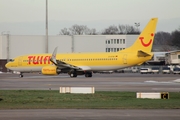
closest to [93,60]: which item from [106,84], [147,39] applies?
[147,39]

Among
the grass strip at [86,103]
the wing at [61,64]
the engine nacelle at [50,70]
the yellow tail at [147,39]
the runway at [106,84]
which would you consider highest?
the yellow tail at [147,39]

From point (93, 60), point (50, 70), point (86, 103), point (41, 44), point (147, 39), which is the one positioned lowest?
point (86, 103)

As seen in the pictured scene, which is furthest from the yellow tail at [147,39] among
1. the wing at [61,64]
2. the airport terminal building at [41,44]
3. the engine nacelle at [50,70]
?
the airport terminal building at [41,44]

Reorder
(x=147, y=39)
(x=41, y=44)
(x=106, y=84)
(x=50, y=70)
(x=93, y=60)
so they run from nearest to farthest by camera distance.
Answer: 1. (x=106, y=84)
2. (x=50, y=70)
3. (x=147, y=39)
4. (x=93, y=60)
5. (x=41, y=44)

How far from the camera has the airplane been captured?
66963mm

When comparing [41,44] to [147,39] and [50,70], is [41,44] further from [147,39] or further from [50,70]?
[147,39]

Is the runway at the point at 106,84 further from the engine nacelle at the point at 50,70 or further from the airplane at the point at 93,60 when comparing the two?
the airplane at the point at 93,60

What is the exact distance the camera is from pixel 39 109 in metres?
23.0

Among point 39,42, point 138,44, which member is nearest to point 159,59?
point 39,42

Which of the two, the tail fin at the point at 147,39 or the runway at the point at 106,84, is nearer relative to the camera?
the runway at the point at 106,84

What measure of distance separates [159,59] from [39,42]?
2680cm

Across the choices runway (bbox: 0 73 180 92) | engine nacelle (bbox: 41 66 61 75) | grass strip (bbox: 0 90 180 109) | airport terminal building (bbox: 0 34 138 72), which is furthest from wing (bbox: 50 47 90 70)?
grass strip (bbox: 0 90 180 109)

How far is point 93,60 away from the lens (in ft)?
227

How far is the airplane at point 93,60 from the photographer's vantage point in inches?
2636
